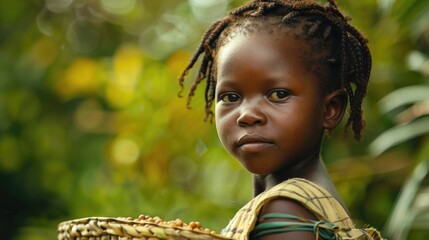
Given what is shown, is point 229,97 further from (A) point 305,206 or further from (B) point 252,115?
(A) point 305,206

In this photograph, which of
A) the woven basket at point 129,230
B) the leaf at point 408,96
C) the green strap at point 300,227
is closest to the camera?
the woven basket at point 129,230

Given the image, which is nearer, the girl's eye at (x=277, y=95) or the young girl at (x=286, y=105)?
the young girl at (x=286, y=105)

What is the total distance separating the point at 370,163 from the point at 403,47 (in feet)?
1.97

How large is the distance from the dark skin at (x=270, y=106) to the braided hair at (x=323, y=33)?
0.19ft

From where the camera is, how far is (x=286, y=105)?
2252 millimetres

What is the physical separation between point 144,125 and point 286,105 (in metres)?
3.13

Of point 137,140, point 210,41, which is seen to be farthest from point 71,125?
point 210,41

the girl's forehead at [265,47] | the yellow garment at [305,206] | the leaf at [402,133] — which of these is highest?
the leaf at [402,133]

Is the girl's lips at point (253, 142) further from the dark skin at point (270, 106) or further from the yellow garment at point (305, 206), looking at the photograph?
the yellow garment at point (305, 206)

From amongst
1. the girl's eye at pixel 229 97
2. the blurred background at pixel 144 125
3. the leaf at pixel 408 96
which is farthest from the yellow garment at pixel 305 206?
the leaf at pixel 408 96

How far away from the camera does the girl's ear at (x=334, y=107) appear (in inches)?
94.6

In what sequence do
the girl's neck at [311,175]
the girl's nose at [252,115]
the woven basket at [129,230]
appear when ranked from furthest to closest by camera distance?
the girl's neck at [311,175]
the girl's nose at [252,115]
the woven basket at [129,230]

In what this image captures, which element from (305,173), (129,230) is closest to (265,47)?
(305,173)

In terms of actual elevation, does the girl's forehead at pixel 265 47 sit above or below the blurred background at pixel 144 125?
below
